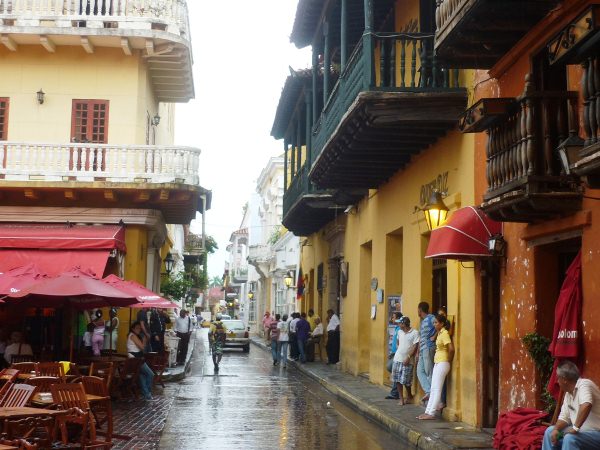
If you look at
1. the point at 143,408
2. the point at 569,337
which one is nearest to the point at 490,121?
the point at 569,337

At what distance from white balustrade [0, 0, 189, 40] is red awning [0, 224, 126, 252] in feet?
16.9

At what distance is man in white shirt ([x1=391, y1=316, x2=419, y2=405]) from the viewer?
1559cm

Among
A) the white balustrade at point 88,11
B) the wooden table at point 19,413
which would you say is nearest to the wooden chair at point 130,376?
the wooden table at point 19,413

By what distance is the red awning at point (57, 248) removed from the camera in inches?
772

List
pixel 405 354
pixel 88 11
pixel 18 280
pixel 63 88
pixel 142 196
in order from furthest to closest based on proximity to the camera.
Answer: pixel 63 88, pixel 88 11, pixel 142 196, pixel 405 354, pixel 18 280

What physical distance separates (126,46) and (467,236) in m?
12.8

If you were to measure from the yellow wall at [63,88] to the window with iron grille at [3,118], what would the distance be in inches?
4.4

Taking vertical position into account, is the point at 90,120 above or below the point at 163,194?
above

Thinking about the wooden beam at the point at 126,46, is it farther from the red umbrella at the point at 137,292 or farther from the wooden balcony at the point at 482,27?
the wooden balcony at the point at 482,27

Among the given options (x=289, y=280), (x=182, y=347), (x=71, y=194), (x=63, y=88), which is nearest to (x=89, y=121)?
(x=63, y=88)

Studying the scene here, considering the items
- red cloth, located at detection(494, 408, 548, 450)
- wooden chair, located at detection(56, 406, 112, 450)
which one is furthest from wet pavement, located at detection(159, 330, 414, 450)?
red cloth, located at detection(494, 408, 548, 450)

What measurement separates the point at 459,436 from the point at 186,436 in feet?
12.7

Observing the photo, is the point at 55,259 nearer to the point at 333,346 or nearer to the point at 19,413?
the point at 333,346

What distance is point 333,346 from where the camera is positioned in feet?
88.5
